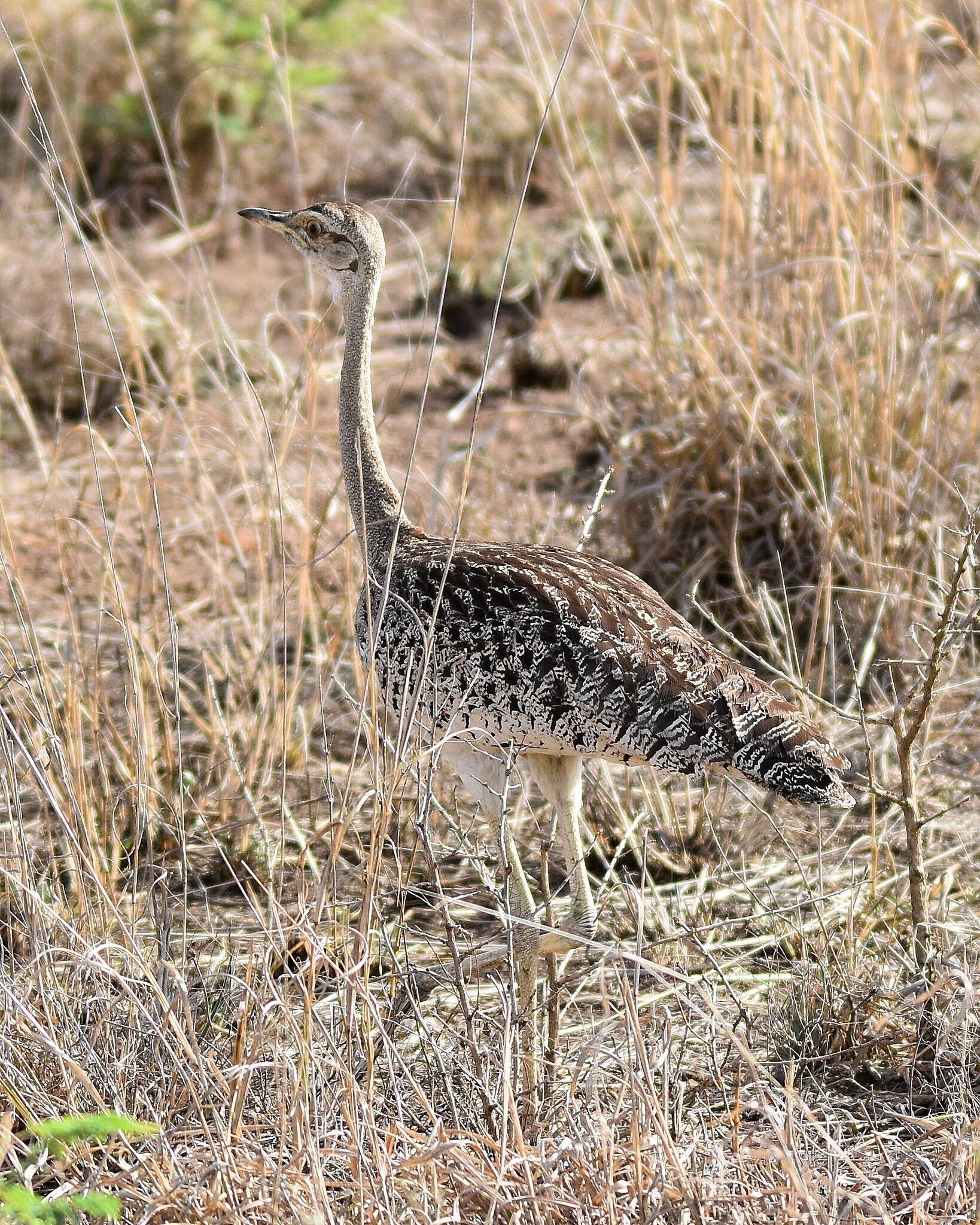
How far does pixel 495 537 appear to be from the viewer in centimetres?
482

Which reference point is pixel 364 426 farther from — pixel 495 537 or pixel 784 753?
pixel 495 537

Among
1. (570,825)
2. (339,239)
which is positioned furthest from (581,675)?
(339,239)

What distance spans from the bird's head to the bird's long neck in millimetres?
30

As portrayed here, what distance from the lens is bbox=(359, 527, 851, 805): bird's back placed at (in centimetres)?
296

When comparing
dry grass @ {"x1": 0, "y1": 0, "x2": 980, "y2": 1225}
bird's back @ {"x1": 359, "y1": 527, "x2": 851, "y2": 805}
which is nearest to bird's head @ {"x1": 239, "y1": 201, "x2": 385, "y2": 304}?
dry grass @ {"x1": 0, "y1": 0, "x2": 980, "y2": 1225}

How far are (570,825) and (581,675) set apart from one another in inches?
14.0

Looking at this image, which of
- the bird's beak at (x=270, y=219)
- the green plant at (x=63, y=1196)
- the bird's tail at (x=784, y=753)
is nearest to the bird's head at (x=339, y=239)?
the bird's beak at (x=270, y=219)

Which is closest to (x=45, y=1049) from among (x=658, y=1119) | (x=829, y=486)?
(x=658, y=1119)

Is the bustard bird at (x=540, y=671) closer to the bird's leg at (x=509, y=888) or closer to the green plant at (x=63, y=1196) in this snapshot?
the bird's leg at (x=509, y=888)

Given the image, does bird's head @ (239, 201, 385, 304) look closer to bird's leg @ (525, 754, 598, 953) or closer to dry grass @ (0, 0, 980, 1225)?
dry grass @ (0, 0, 980, 1225)

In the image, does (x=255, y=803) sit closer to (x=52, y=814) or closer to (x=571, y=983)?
(x=52, y=814)

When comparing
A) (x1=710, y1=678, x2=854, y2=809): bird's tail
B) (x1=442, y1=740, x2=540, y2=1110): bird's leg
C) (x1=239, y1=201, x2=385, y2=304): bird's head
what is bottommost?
(x1=442, y1=740, x2=540, y2=1110): bird's leg

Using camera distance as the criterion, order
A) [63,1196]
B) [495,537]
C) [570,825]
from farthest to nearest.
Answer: [495,537] → [570,825] → [63,1196]

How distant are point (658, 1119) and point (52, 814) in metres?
2.18
